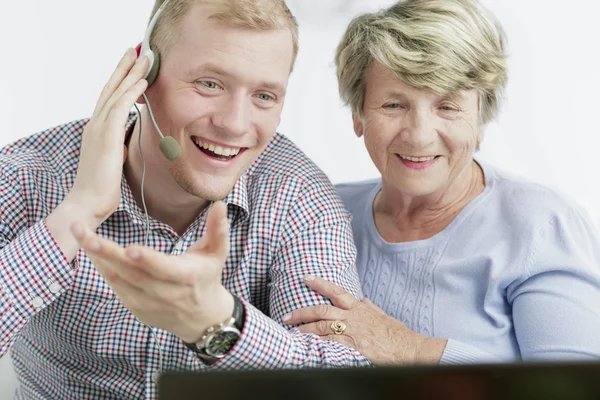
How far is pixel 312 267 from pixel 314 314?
4.8 inches

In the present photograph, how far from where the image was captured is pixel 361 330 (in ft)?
5.47

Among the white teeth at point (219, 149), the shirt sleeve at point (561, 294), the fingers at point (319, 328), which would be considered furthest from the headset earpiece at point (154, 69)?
the shirt sleeve at point (561, 294)

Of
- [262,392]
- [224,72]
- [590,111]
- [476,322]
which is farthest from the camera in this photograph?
[590,111]

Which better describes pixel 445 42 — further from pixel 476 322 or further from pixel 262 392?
pixel 262 392

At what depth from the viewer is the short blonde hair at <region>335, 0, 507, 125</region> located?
5.90ft

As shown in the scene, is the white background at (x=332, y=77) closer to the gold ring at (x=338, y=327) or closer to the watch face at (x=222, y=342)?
the gold ring at (x=338, y=327)

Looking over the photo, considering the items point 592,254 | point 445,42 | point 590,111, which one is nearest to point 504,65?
point 445,42

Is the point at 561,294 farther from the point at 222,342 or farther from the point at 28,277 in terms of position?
the point at 28,277

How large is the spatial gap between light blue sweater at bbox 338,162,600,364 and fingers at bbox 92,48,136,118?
78 cm

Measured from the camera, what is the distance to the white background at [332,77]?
288 cm

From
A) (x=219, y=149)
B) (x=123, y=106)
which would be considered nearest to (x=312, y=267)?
(x=219, y=149)

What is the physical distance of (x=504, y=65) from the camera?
190 cm

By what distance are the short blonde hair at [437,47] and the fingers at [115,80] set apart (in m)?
0.57

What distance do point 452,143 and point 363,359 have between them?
0.62 metres
